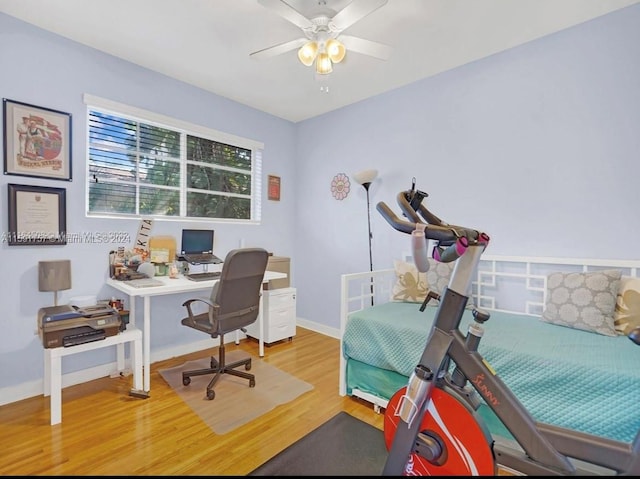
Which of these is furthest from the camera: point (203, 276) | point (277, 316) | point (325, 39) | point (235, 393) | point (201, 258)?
point (277, 316)

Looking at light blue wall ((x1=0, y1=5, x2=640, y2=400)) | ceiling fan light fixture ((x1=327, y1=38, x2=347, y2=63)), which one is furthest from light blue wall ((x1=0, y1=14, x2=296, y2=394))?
ceiling fan light fixture ((x1=327, y1=38, x2=347, y2=63))

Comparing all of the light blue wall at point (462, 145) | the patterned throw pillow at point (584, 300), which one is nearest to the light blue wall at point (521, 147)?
the light blue wall at point (462, 145)

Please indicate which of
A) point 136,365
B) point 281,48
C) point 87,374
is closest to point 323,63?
point 281,48

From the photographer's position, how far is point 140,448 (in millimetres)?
1734

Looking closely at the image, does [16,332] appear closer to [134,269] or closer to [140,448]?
[134,269]

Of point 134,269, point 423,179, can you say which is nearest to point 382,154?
point 423,179

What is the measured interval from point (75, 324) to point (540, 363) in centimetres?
275

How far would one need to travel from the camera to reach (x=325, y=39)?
6.89ft

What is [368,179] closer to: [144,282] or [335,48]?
[335,48]

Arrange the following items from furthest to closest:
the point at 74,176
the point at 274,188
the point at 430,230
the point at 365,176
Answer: the point at 274,188 < the point at 365,176 < the point at 74,176 < the point at 430,230

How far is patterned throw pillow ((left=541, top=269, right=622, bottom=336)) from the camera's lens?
190cm

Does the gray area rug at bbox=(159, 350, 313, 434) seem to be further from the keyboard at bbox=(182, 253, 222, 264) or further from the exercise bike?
the exercise bike

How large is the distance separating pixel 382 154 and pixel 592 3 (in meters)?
1.81

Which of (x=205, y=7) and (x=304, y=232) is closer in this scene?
(x=205, y=7)
